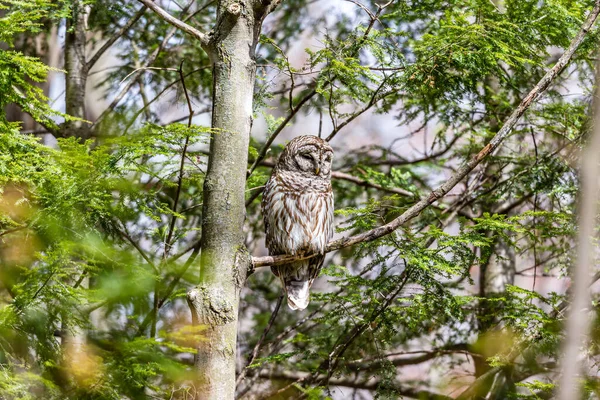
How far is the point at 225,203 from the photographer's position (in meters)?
3.10

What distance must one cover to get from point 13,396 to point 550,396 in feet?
12.6

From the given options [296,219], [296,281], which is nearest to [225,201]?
[296,219]

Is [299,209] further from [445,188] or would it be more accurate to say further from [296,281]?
[445,188]

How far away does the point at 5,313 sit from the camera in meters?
2.72

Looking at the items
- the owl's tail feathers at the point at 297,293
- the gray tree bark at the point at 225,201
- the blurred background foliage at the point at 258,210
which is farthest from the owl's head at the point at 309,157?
the gray tree bark at the point at 225,201

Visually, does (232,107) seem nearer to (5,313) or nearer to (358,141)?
(5,313)

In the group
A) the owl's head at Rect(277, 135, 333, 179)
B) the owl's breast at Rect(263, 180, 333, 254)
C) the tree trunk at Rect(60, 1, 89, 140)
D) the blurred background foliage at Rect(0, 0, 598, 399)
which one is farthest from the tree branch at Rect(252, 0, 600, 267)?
the tree trunk at Rect(60, 1, 89, 140)

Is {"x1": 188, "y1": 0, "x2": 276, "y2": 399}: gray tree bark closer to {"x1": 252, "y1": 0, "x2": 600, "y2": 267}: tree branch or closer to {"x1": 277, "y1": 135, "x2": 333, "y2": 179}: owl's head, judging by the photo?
{"x1": 252, "y1": 0, "x2": 600, "y2": 267}: tree branch

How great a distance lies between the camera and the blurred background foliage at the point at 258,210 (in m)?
2.57

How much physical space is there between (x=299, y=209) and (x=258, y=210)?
83.5 inches

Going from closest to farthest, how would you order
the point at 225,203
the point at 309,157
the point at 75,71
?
the point at 225,203
the point at 309,157
the point at 75,71

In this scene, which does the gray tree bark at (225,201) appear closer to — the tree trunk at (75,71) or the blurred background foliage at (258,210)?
the blurred background foliage at (258,210)

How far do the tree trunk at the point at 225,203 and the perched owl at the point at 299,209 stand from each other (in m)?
1.64

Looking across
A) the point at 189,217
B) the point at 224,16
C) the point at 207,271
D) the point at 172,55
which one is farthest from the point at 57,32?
the point at 207,271
